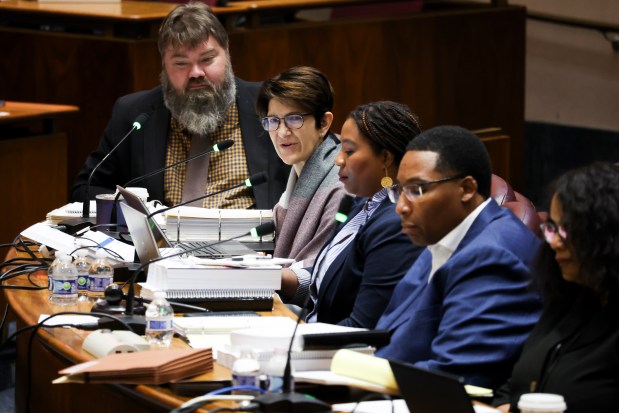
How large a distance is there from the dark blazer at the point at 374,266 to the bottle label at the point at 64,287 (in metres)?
0.77

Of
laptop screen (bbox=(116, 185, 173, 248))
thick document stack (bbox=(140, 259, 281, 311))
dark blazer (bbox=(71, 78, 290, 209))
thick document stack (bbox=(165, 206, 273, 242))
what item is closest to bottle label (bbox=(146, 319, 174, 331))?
thick document stack (bbox=(140, 259, 281, 311))

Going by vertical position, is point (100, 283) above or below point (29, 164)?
below

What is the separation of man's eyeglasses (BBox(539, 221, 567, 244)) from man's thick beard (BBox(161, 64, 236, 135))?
2.50m

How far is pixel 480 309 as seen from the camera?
9.21 feet

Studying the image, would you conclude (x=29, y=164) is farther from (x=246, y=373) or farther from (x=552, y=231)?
(x=552, y=231)

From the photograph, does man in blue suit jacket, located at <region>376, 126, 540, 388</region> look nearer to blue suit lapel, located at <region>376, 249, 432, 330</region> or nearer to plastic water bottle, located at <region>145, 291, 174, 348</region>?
blue suit lapel, located at <region>376, 249, 432, 330</region>

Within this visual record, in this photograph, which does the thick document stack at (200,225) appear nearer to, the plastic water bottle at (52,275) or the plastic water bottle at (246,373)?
the plastic water bottle at (52,275)

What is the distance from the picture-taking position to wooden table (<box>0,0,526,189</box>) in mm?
6363

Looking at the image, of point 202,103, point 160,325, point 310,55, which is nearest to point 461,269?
point 160,325

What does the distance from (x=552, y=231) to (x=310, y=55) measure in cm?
445

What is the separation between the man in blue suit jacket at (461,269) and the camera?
111 inches

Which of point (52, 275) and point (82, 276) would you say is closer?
point (52, 275)

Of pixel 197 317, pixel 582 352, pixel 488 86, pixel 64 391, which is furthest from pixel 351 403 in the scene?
pixel 488 86

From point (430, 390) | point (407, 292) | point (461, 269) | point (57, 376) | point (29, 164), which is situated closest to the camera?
point (430, 390)
